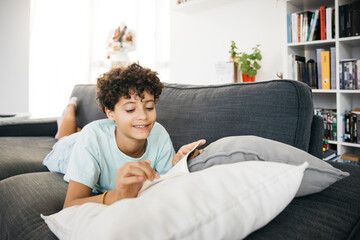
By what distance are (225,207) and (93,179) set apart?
0.55 metres

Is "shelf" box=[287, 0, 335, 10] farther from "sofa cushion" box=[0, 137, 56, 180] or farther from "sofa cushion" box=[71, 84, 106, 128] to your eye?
"sofa cushion" box=[0, 137, 56, 180]

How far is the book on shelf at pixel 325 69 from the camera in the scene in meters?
2.27

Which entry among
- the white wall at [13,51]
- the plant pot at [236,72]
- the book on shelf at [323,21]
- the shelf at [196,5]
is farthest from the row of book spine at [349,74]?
the white wall at [13,51]

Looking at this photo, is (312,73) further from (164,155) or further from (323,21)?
(164,155)

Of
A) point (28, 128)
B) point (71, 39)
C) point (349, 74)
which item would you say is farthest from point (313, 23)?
point (71, 39)

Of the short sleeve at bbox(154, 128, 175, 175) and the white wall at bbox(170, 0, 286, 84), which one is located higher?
the white wall at bbox(170, 0, 286, 84)

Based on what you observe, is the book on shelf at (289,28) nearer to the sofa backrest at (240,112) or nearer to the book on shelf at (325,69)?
the book on shelf at (325,69)

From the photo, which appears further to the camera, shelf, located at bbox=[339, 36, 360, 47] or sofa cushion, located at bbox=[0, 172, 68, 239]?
shelf, located at bbox=[339, 36, 360, 47]

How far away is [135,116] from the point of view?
991 mm

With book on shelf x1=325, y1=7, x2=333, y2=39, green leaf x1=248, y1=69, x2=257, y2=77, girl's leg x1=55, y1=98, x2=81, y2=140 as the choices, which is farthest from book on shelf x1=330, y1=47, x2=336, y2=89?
girl's leg x1=55, y1=98, x2=81, y2=140

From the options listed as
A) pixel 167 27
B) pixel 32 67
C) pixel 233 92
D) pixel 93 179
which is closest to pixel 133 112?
pixel 93 179

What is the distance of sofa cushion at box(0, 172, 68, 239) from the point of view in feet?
2.60

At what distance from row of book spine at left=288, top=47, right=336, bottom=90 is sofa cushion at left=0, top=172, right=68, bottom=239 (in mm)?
1971

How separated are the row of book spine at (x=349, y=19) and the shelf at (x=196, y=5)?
1.30m
